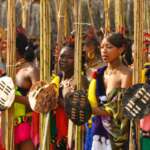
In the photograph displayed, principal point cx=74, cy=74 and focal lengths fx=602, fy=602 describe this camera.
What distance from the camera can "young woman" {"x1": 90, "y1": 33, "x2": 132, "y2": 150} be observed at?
167 inches

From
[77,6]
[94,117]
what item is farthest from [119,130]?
[77,6]

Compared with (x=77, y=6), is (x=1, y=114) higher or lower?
lower

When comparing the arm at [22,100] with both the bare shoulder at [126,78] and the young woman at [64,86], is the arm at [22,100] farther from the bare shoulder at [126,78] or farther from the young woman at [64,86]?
the bare shoulder at [126,78]

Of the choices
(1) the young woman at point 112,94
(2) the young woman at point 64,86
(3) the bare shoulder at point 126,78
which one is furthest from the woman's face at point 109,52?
(2) the young woman at point 64,86

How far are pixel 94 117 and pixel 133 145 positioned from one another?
2.49ft

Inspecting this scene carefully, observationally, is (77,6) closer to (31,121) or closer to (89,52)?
(31,121)

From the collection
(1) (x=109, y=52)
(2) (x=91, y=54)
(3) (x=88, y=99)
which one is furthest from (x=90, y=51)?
(3) (x=88, y=99)

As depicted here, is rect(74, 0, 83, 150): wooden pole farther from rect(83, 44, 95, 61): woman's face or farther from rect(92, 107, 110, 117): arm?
rect(83, 44, 95, 61): woman's face

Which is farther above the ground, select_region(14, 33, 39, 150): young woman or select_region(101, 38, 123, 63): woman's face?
select_region(101, 38, 123, 63): woman's face

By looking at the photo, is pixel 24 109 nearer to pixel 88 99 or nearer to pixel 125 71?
pixel 88 99

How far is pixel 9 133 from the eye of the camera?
14.7 feet

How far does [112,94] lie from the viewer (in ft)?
14.0

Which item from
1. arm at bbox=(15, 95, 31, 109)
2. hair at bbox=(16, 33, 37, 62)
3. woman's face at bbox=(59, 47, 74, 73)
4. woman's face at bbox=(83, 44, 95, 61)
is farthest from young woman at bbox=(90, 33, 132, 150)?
woman's face at bbox=(83, 44, 95, 61)

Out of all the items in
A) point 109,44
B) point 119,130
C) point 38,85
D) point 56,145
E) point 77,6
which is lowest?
point 56,145
